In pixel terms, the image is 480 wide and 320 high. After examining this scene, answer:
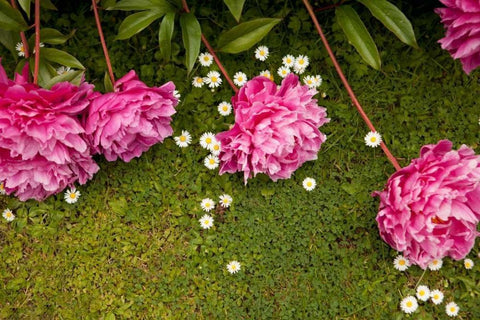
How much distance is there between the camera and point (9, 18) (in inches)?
77.7

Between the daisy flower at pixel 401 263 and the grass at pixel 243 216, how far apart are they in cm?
4

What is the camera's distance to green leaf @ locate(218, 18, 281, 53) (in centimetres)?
210

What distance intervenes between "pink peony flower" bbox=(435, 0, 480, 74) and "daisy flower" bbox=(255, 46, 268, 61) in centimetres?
83

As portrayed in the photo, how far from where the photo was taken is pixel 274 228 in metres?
2.43

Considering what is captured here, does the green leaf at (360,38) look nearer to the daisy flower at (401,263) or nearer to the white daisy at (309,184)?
the white daisy at (309,184)

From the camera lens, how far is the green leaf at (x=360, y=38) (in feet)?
6.77

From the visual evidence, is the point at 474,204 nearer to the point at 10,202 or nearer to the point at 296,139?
the point at 296,139

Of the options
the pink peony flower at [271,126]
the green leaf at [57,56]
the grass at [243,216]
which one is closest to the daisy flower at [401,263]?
the grass at [243,216]

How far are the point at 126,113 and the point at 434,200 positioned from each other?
116 cm

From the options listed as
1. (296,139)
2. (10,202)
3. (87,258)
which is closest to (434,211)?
(296,139)

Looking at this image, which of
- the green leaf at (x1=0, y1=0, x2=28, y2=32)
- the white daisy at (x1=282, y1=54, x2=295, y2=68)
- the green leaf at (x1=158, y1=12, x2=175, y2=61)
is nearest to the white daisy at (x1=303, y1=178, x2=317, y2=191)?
the white daisy at (x1=282, y1=54, x2=295, y2=68)

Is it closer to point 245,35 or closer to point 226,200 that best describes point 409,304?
point 226,200

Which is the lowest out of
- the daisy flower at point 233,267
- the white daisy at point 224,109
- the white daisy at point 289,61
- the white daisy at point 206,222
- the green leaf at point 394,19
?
the daisy flower at point 233,267

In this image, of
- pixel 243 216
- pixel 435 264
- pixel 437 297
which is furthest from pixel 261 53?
pixel 437 297
